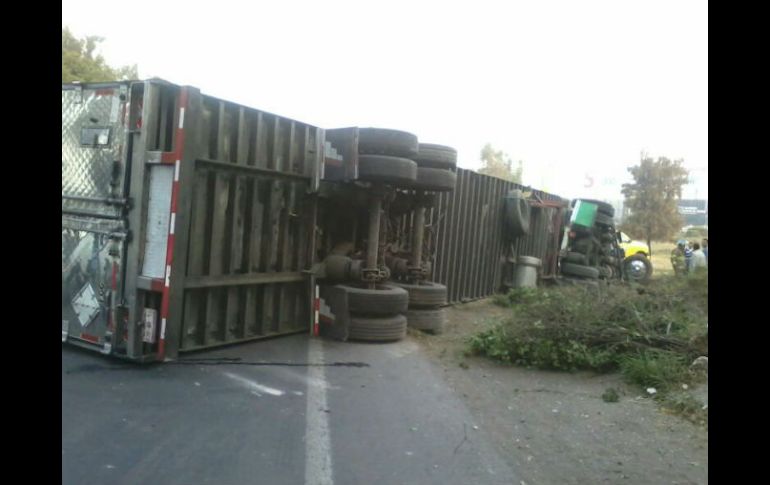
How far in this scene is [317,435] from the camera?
14.6 feet

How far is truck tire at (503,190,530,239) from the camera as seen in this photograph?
44.5ft

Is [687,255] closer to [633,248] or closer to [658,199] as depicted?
[633,248]

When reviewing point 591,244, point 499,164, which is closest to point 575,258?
point 591,244

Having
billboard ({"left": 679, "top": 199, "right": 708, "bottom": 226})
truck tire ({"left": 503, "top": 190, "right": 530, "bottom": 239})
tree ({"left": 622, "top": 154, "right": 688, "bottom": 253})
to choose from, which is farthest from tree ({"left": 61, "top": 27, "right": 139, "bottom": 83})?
billboard ({"left": 679, "top": 199, "right": 708, "bottom": 226})

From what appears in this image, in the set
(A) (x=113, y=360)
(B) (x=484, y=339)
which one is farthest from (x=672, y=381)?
(A) (x=113, y=360)

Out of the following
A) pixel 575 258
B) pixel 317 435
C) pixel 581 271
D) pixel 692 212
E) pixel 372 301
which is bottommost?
pixel 317 435

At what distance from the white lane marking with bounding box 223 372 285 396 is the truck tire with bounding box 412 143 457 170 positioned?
4167mm

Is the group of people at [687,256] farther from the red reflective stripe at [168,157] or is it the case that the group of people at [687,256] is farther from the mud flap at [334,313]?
the red reflective stripe at [168,157]

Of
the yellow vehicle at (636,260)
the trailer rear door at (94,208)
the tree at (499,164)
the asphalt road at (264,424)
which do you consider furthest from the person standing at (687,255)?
the tree at (499,164)

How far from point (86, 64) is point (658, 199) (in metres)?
27.5

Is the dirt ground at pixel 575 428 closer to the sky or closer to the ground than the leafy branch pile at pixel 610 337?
closer to the ground

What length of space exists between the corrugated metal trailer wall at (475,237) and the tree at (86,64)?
18.2 m

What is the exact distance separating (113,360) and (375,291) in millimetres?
3083

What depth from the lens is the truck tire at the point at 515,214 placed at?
13578 mm
